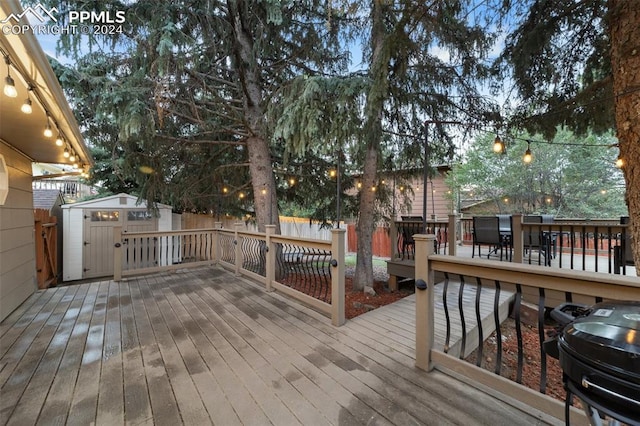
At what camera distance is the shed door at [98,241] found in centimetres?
736

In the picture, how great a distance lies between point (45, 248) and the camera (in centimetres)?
588

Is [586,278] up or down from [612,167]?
down

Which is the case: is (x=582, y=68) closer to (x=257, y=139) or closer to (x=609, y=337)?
(x=609, y=337)

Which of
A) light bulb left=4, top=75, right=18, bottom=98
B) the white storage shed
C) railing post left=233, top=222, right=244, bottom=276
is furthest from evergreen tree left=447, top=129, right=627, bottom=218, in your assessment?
light bulb left=4, top=75, right=18, bottom=98

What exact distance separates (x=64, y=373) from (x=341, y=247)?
2.56 meters

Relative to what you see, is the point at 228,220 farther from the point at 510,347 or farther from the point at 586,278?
the point at 586,278

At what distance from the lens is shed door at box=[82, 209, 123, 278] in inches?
290

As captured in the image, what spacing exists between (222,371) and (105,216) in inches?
304

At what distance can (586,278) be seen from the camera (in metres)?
1.39

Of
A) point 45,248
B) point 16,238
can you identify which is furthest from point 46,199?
point 16,238

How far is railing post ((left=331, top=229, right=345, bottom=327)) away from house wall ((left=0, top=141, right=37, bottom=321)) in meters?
3.91

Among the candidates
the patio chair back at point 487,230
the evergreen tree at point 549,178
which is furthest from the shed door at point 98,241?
the evergreen tree at point 549,178

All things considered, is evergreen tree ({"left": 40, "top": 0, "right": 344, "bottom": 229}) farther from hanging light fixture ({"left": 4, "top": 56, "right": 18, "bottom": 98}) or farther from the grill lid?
the grill lid

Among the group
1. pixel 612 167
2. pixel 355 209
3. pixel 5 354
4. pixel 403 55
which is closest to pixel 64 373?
pixel 5 354
